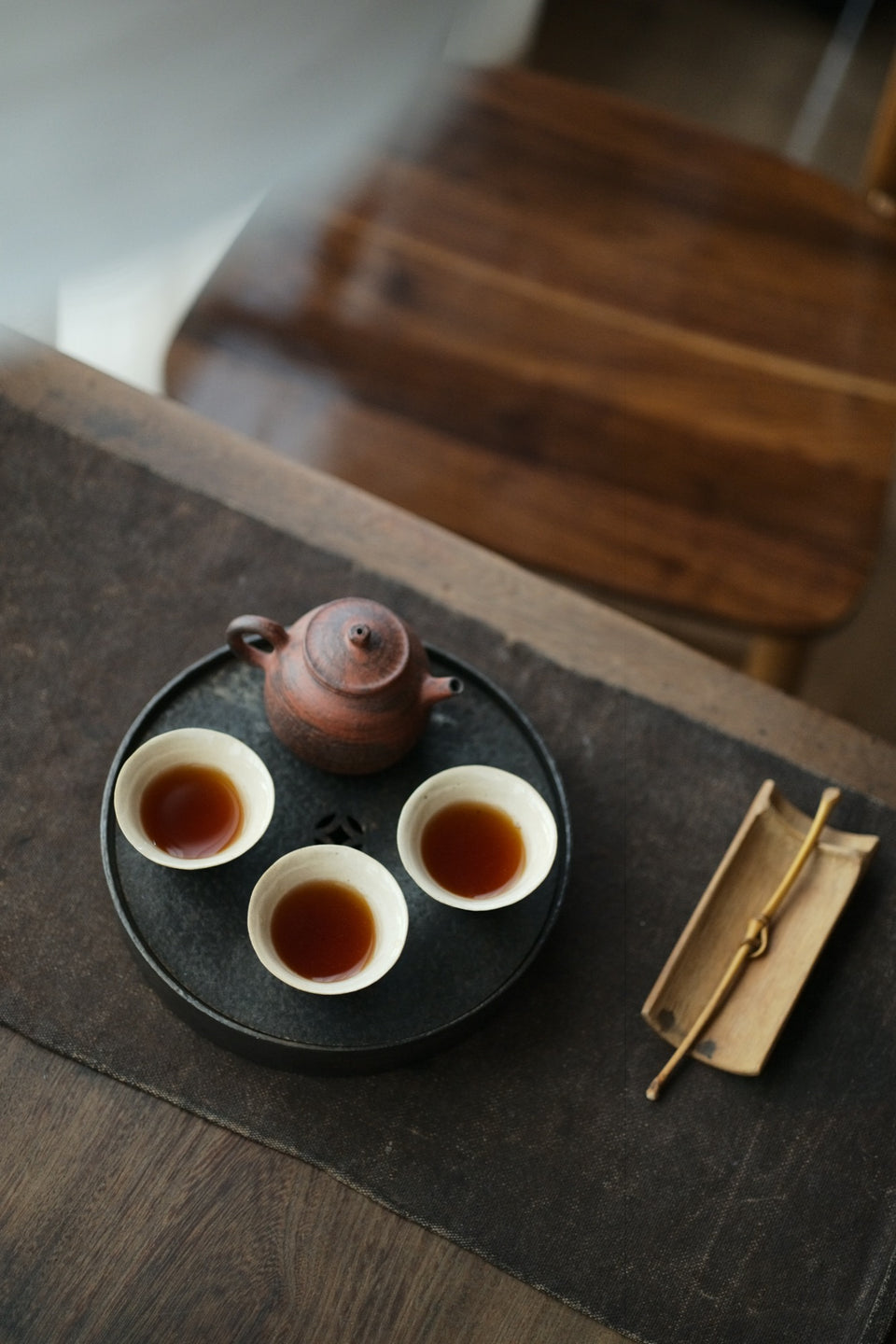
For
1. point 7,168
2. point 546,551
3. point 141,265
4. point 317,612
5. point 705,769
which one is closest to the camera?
point 317,612

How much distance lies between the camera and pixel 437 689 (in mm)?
1024

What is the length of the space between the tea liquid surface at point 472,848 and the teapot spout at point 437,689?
0.10 m

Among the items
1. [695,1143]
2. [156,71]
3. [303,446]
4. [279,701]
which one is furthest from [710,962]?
[156,71]

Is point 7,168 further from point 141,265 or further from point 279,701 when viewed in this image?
point 279,701

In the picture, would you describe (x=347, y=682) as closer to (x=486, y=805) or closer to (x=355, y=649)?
(x=355, y=649)

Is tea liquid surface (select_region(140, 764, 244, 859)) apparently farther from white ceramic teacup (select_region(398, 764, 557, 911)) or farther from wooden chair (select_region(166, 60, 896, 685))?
wooden chair (select_region(166, 60, 896, 685))

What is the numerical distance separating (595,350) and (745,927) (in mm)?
801

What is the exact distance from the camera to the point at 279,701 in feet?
3.41

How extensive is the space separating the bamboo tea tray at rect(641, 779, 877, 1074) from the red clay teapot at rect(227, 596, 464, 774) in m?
0.32

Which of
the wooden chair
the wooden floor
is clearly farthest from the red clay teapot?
the wooden floor

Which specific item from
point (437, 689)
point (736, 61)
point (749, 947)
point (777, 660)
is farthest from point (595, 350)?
point (736, 61)

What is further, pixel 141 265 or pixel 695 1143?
pixel 141 265

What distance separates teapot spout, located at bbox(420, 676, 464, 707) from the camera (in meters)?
1.02

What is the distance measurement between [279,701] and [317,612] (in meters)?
0.09
